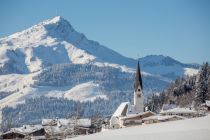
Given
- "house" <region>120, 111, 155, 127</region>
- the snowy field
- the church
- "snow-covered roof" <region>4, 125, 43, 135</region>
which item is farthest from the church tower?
the snowy field

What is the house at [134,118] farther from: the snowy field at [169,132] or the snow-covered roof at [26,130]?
the snowy field at [169,132]

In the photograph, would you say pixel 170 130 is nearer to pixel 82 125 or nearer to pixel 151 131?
pixel 151 131

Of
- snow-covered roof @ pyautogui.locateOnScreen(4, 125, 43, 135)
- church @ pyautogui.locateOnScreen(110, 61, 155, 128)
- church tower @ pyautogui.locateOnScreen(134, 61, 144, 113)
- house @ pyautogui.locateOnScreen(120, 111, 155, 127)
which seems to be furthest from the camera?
church tower @ pyautogui.locateOnScreen(134, 61, 144, 113)

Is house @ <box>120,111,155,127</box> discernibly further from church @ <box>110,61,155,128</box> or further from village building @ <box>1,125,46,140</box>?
village building @ <box>1,125,46,140</box>

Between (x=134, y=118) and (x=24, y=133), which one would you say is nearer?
(x=134, y=118)

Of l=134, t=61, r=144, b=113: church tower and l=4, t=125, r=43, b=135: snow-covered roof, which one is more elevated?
l=134, t=61, r=144, b=113: church tower

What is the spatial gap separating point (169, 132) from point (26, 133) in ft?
298

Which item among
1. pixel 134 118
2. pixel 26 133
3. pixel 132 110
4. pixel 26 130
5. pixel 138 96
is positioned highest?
pixel 138 96

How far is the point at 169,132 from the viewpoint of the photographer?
69.7ft

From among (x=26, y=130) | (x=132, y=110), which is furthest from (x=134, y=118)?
(x=26, y=130)

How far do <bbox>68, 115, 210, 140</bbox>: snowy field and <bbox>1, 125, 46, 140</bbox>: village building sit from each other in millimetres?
78880

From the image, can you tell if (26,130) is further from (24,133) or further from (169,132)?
(169,132)

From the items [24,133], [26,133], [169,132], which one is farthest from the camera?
[26,133]

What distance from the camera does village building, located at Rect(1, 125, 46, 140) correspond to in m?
106
